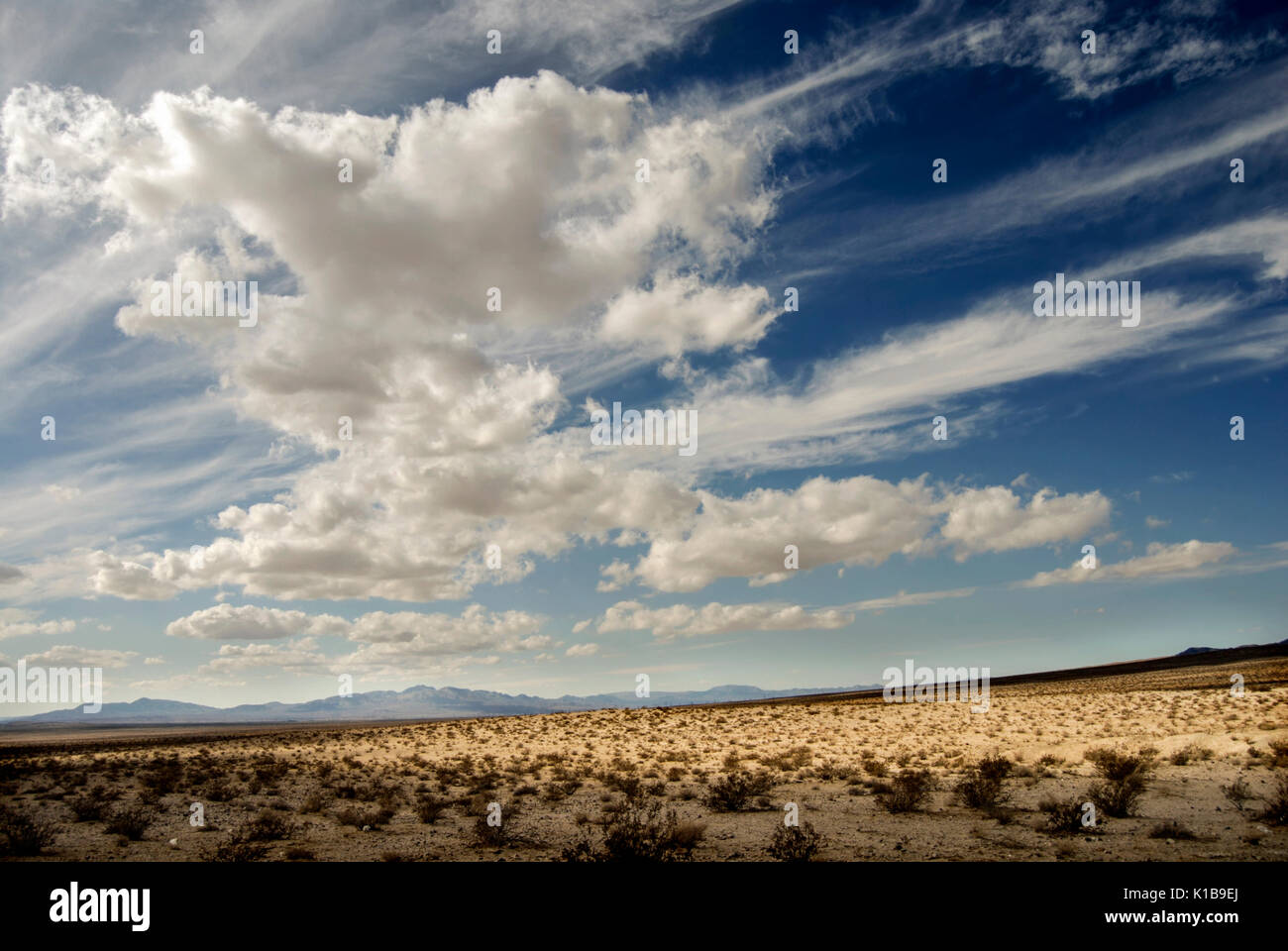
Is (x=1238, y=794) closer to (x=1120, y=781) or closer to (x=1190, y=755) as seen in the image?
(x=1120, y=781)

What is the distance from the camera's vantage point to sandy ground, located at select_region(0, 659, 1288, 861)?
41.6ft

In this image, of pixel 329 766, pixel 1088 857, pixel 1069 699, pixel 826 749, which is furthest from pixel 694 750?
pixel 1069 699

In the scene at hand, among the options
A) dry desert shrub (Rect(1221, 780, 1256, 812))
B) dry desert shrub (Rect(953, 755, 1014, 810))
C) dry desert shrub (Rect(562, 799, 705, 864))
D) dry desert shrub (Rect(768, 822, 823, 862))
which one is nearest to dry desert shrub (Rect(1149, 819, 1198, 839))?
dry desert shrub (Rect(1221, 780, 1256, 812))

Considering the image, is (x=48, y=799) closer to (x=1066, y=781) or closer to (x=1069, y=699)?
(x=1066, y=781)

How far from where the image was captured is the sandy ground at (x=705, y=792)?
1267 centimetres

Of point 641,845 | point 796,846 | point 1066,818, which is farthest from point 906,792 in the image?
point 641,845

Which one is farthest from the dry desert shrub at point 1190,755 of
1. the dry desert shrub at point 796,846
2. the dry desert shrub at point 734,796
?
the dry desert shrub at point 796,846

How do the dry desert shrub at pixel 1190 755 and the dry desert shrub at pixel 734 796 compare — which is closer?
the dry desert shrub at pixel 734 796

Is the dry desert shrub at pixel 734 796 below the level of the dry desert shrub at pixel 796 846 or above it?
below

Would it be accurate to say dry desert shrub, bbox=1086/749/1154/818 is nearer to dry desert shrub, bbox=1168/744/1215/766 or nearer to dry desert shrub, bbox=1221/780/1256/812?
dry desert shrub, bbox=1168/744/1215/766

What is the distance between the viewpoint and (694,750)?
31.3 metres

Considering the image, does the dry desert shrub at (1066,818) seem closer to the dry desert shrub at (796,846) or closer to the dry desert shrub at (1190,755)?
the dry desert shrub at (796,846)
